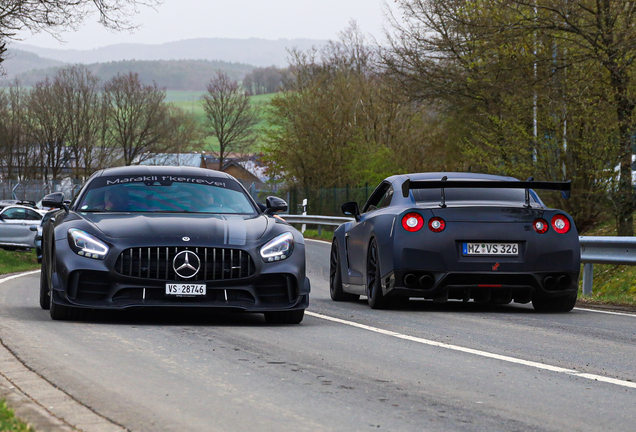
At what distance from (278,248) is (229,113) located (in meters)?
98.6

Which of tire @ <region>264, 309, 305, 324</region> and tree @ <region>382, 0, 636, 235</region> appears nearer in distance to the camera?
tire @ <region>264, 309, 305, 324</region>

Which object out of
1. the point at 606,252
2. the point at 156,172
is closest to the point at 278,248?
the point at 156,172

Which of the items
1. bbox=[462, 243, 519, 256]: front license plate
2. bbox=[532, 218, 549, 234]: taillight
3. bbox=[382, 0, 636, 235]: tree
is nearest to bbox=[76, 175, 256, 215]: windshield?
bbox=[462, 243, 519, 256]: front license plate

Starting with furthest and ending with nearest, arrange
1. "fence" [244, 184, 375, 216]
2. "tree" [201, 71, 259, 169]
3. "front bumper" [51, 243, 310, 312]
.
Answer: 1. "tree" [201, 71, 259, 169]
2. "fence" [244, 184, 375, 216]
3. "front bumper" [51, 243, 310, 312]

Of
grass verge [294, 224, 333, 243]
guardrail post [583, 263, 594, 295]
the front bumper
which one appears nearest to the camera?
the front bumper

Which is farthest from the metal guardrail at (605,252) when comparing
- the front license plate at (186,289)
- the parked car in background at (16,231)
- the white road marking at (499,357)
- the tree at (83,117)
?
the tree at (83,117)

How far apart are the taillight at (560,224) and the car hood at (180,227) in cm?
318

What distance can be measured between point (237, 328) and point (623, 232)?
13740 mm

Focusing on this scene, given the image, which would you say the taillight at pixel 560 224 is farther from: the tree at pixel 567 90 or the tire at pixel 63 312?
the tree at pixel 567 90

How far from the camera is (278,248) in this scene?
345 inches

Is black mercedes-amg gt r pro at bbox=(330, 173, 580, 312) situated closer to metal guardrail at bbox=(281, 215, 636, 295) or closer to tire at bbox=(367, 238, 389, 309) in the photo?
tire at bbox=(367, 238, 389, 309)

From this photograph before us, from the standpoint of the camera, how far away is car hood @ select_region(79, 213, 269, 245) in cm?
852

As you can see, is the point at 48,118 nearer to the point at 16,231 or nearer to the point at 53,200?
the point at 16,231

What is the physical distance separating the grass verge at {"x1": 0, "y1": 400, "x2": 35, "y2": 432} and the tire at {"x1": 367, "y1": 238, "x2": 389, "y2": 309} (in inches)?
248
